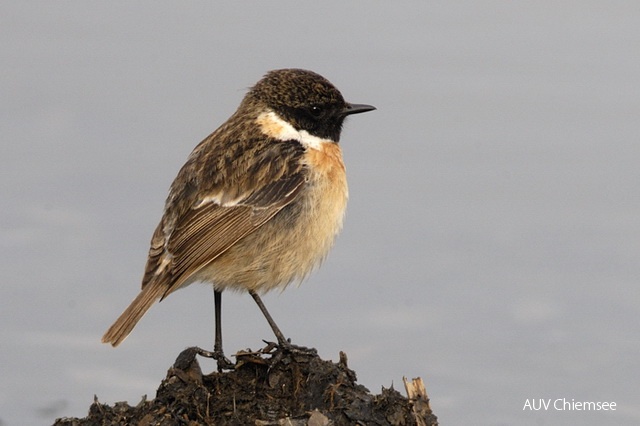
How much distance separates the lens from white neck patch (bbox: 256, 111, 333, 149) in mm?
8398

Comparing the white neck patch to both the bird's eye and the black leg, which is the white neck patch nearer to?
the bird's eye

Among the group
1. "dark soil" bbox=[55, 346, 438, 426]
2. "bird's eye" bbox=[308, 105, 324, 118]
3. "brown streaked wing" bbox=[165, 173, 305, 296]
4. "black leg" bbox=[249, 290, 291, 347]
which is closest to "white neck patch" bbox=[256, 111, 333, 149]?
"bird's eye" bbox=[308, 105, 324, 118]

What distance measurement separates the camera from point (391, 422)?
6.72 metres

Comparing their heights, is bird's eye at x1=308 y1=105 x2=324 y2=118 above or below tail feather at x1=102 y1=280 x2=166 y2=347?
above

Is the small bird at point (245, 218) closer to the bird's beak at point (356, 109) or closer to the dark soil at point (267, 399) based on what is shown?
the dark soil at point (267, 399)

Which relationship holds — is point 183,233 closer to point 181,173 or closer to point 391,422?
point 181,173

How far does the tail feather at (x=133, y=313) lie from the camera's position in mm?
7527

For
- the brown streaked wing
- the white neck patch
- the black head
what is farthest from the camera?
the black head

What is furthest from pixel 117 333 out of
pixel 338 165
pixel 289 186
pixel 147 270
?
pixel 338 165

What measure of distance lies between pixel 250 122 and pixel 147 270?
157cm

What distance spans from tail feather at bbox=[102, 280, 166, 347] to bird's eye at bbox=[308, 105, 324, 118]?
2030 mm

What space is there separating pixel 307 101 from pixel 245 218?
134cm

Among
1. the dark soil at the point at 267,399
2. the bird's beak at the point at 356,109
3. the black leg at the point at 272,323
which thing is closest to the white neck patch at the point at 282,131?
the bird's beak at the point at 356,109

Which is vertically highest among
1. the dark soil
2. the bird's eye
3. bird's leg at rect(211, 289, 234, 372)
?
the bird's eye
